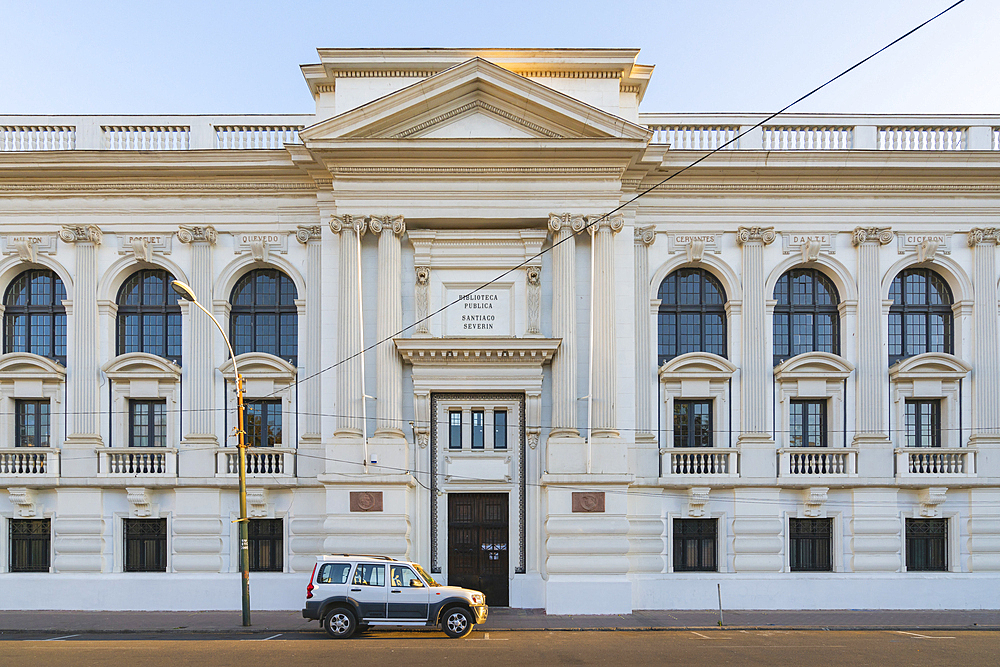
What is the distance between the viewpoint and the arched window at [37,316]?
24.2m

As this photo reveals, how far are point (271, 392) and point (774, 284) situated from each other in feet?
52.0

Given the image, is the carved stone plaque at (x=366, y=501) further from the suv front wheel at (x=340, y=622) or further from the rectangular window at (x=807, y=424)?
the rectangular window at (x=807, y=424)

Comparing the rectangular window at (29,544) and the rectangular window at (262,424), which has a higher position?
the rectangular window at (262,424)

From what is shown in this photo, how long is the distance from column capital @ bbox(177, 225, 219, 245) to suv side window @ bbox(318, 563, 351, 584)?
444 inches

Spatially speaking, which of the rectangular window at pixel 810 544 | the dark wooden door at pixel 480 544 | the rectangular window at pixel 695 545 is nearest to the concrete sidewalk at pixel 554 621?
the dark wooden door at pixel 480 544

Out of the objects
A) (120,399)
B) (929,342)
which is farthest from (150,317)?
(929,342)

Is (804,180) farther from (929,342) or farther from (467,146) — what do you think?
(467,146)

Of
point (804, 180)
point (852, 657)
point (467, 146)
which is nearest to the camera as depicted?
point (852, 657)

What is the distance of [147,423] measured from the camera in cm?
2380

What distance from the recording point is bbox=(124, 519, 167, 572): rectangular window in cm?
2319

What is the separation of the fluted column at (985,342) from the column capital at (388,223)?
17521 millimetres

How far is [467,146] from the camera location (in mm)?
22109

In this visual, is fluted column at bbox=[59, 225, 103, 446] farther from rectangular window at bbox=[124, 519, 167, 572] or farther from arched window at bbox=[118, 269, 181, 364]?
rectangular window at bbox=[124, 519, 167, 572]

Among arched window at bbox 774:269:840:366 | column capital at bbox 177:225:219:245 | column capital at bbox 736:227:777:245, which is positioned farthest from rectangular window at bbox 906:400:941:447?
column capital at bbox 177:225:219:245
